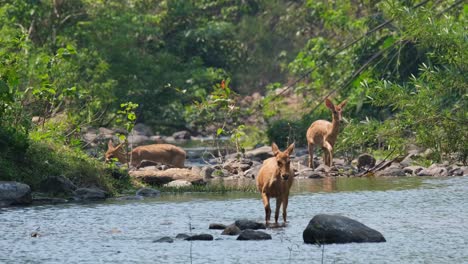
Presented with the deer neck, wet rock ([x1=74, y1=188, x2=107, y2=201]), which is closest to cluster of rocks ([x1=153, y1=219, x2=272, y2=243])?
wet rock ([x1=74, y1=188, x2=107, y2=201])

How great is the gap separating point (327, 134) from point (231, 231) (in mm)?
11328

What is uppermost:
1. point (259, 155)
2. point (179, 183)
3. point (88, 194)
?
point (259, 155)

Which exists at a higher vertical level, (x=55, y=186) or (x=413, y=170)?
(x=413, y=170)

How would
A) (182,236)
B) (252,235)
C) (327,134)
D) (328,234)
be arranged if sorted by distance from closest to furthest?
1. (328,234)
2. (252,235)
3. (182,236)
4. (327,134)

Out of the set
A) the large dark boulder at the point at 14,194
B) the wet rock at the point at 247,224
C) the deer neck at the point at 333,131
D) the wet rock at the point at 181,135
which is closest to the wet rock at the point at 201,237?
the wet rock at the point at 247,224

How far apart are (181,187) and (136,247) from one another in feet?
23.7

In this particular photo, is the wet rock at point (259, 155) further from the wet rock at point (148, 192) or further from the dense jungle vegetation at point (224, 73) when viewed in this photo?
the wet rock at point (148, 192)

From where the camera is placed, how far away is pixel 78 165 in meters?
20.4

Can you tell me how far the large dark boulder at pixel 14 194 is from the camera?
58.7 ft

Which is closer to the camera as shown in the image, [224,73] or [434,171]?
[434,171]

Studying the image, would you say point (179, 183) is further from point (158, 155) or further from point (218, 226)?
point (218, 226)

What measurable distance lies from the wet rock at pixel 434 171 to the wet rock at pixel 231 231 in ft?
31.1

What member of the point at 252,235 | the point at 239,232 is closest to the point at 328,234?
the point at 252,235

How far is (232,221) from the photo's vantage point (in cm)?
1586
